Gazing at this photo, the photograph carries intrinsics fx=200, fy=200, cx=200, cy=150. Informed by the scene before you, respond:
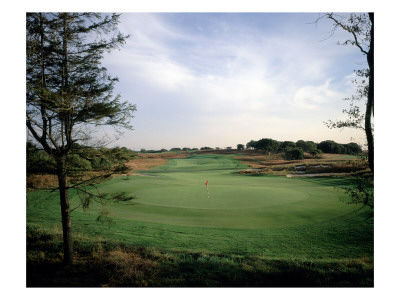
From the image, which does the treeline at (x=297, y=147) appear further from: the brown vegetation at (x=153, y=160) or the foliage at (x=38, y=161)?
the foliage at (x=38, y=161)

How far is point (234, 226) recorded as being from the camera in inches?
269

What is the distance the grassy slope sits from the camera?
5195 mm

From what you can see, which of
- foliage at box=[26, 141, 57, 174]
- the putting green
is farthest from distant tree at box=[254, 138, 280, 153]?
foliage at box=[26, 141, 57, 174]

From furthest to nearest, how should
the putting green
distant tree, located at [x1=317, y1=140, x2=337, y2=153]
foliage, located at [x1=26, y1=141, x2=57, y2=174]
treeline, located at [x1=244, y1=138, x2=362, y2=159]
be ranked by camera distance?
distant tree, located at [x1=317, y1=140, x2=337, y2=153] → treeline, located at [x1=244, y1=138, x2=362, y2=159] → the putting green → foliage, located at [x1=26, y1=141, x2=57, y2=174]

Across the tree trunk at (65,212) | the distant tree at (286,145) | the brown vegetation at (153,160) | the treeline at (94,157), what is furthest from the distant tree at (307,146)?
the tree trunk at (65,212)

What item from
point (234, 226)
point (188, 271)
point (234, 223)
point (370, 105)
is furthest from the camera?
point (234, 223)

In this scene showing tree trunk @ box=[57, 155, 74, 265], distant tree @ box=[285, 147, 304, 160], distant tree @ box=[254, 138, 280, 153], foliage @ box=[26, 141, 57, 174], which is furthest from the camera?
distant tree @ box=[254, 138, 280, 153]

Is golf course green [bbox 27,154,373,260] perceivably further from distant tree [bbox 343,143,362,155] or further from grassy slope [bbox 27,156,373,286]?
distant tree [bbox 343,143,362,155]

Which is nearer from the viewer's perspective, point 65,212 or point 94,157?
point 65,212

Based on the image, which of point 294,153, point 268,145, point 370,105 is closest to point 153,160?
point 268,145

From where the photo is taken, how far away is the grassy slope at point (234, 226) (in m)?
5.20

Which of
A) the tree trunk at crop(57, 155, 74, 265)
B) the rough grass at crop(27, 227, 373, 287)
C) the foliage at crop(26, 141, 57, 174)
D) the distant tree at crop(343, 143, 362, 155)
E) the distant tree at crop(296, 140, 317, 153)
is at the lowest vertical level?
the rough grass at crop(27, 227, 373, 287)

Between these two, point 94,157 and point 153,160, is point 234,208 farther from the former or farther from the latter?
point 153,160
